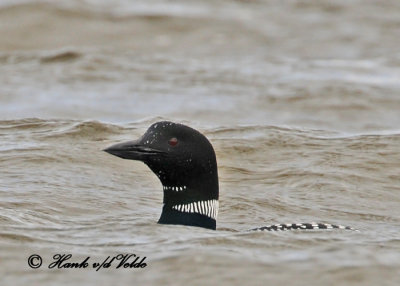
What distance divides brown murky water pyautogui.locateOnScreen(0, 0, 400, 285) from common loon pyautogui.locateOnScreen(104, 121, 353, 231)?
0.22 m

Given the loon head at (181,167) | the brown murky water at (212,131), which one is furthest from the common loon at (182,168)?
the brown murky water at (212,131)

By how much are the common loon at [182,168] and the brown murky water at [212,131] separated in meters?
0.22

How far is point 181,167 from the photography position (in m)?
7.04

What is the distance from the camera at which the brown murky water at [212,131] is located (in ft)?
20.6

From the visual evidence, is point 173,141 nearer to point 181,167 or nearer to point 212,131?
point 181,167

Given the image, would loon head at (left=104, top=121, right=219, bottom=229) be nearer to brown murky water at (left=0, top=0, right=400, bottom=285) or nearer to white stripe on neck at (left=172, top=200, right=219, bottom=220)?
white stripe on neck at (left=172, top=200, right=219, bottom=220)

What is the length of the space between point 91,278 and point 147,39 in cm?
941

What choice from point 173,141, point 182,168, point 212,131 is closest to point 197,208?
point 182,168

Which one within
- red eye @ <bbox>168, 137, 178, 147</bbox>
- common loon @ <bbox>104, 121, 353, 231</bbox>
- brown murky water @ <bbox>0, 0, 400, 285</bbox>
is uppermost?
red eye @ <bbox>168, 137, 178, 147</bbox>

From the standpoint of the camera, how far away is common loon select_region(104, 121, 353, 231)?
698 centimetres

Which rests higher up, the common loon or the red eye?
the red eye

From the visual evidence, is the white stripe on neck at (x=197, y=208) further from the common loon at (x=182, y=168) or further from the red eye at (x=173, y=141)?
the red eye at (x=173, y=141)

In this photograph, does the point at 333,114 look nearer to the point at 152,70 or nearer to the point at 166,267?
the point at 152,70

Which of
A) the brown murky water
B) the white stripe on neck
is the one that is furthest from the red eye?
the brown murky water
